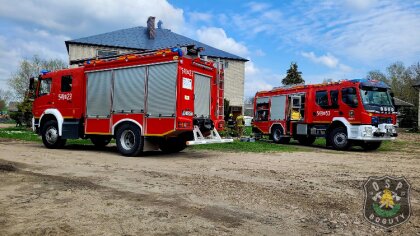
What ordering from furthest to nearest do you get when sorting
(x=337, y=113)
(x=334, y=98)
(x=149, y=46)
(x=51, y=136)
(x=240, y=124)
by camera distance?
1. (x=149, y=46)
2. (x=240, y=124)
3. (x=334, y=98)
4. (x=337, y=113)
5. (x=51, y=136)

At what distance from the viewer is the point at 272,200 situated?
5469mm

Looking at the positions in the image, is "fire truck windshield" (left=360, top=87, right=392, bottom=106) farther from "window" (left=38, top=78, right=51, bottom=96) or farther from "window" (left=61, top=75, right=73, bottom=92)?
"window" (left=38, top=78, right=51, bottom=96)

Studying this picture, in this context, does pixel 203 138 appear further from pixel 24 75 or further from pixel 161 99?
pixel 24 75

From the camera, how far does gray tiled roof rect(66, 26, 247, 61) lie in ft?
113

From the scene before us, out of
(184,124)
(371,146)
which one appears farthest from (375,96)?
(184,124)

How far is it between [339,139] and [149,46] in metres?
24.4

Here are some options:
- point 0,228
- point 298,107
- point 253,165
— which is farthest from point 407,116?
point 0,228

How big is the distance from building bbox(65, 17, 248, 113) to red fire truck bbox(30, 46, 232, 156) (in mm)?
16886

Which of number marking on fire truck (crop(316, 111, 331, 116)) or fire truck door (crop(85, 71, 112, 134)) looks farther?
number marking on fire truck (crop(316, 111, 331, 116))

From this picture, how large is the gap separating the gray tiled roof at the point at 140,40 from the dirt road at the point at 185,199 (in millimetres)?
26394

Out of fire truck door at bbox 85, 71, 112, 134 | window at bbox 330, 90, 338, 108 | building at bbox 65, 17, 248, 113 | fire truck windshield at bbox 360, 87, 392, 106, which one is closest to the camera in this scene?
fire truck door at bbox 85, 71, 112, 134

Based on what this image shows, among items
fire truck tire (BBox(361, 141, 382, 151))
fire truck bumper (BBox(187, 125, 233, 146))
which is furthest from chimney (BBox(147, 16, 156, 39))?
fire truck bumper (BBox(187, 125, 233, 146))

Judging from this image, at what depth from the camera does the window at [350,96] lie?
48.1 feet

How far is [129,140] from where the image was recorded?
11594 mm
